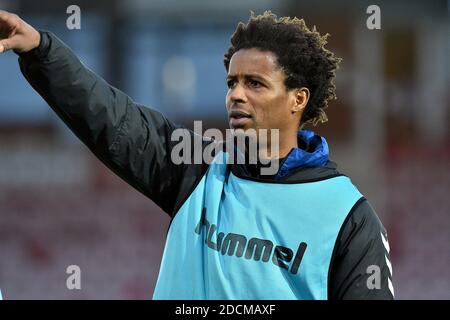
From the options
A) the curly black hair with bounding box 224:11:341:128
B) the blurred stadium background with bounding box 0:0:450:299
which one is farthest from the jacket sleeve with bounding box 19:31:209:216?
the blurred stadium background with bounding box 0:0:450:299

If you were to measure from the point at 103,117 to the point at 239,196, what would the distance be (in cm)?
46

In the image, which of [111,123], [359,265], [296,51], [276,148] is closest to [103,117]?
[111,123]

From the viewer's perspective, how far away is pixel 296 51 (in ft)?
9.52

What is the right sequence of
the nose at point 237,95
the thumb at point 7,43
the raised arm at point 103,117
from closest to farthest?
the thumb at point 7,43 → the raised arm at point 103,117 → the nose at point 237,95

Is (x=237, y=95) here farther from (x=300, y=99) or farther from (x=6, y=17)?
(x=6, y=17)

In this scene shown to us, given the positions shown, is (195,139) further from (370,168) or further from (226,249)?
(370,168)

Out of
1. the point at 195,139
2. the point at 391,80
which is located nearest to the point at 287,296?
the point at 195,139

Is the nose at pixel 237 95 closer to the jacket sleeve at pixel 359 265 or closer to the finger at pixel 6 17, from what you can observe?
the jacket sleeve at pixel 359 265

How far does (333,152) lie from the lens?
10.2 metres

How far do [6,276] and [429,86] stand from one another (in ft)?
17.7

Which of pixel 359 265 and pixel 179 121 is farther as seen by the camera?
pixel 179 121

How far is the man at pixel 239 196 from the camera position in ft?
8.30

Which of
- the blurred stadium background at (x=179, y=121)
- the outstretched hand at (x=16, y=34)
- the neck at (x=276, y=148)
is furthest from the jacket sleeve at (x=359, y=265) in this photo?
the blurred stadium background at (x=179, y=121)

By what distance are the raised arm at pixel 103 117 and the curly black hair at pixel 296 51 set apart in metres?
0.39
